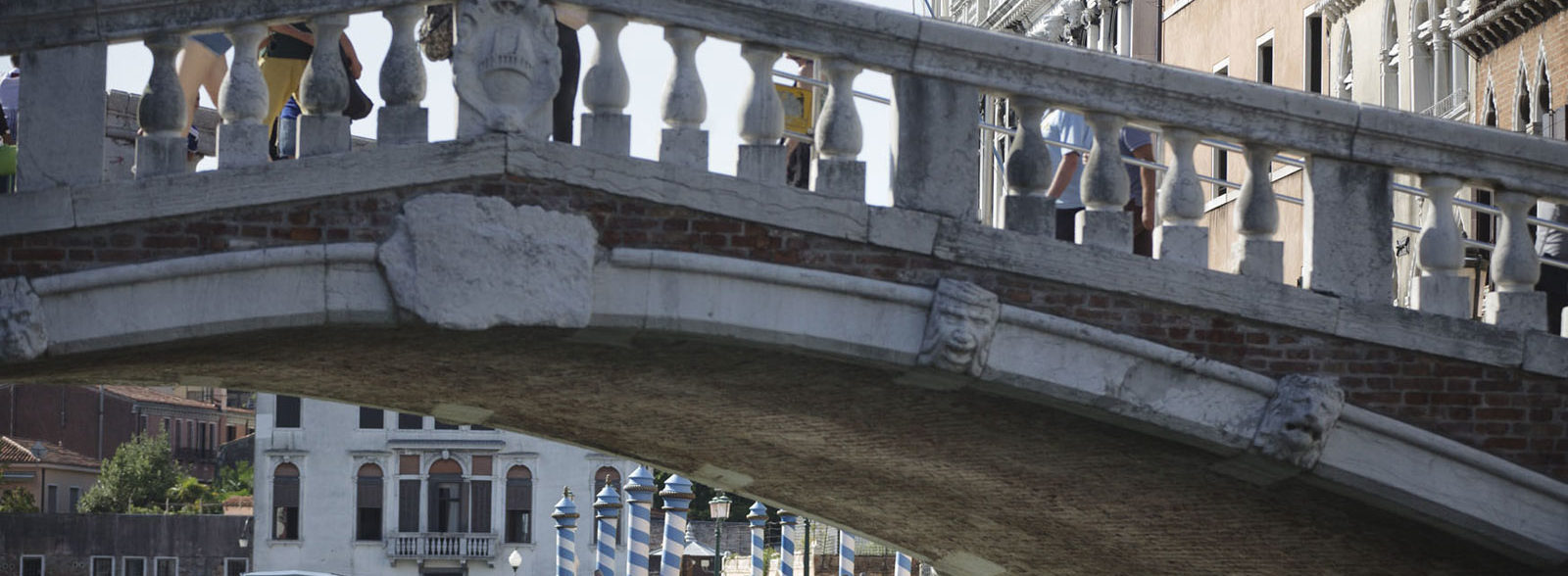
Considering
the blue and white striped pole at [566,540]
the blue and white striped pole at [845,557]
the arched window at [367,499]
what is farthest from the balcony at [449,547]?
the blue and white striped pole at [845,557]

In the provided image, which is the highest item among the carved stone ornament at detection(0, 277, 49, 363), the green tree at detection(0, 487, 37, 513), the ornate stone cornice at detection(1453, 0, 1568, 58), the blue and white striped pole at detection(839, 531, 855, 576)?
the ornate stone cornice at detection(1453, 0, 1568, 58)

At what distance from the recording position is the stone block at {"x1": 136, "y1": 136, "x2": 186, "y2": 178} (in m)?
8.14

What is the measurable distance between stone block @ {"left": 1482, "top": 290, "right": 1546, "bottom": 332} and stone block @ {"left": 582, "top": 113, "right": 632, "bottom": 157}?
3555mm

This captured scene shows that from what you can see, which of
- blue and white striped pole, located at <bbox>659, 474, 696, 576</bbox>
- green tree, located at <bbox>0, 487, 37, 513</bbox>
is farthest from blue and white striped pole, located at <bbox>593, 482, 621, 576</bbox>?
green tree, located at <bbox>0, 487, 37, 513</bbox>

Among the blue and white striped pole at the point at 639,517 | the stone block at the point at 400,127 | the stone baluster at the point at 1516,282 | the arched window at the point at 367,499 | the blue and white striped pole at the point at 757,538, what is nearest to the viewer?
the stone block at the point at 400,127

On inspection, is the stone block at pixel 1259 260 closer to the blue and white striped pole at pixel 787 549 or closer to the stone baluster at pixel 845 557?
the stone baluster at pixel 845 557

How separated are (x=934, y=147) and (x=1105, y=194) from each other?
71cm

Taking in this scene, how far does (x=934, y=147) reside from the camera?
8617 millimetres

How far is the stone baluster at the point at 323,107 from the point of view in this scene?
823cm

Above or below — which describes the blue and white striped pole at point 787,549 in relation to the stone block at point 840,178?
below

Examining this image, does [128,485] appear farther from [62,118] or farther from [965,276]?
[965,276]

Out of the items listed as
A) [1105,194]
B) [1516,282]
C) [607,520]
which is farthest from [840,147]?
[607,520]

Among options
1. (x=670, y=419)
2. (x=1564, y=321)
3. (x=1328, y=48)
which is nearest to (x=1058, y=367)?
(x=1564, y=321)

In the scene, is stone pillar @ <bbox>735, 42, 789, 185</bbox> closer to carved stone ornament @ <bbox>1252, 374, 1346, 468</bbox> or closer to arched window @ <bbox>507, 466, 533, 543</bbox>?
carved stone ornament @ <bbox>1252, 374, 1346, 468</bbox>
